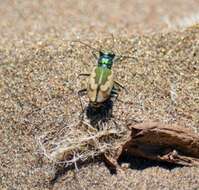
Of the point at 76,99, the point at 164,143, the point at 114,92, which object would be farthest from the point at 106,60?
the point at 164,143

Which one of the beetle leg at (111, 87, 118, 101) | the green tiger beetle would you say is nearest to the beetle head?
the green tiger beetle

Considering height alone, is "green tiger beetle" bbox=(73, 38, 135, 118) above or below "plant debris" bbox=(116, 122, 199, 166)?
above

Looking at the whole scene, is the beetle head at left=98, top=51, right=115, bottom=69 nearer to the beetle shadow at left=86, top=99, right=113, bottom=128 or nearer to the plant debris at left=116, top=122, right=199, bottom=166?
the beetle shadow at left=86, top=99, right=113, bottom=128

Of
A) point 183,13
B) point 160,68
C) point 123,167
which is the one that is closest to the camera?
point 123,167

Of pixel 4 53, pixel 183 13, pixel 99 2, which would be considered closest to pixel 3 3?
pixel 99 2

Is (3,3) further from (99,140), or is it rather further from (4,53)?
(99,140)

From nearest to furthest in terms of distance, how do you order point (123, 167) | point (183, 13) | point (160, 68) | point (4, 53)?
point (123, 167) < point (160, 68) < point (4, 53) < point (183, 13)

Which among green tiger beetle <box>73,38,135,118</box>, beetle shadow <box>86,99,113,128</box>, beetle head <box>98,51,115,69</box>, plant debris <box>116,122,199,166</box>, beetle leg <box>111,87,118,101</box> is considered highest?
beetle head <box>98,51,115,69</box>
